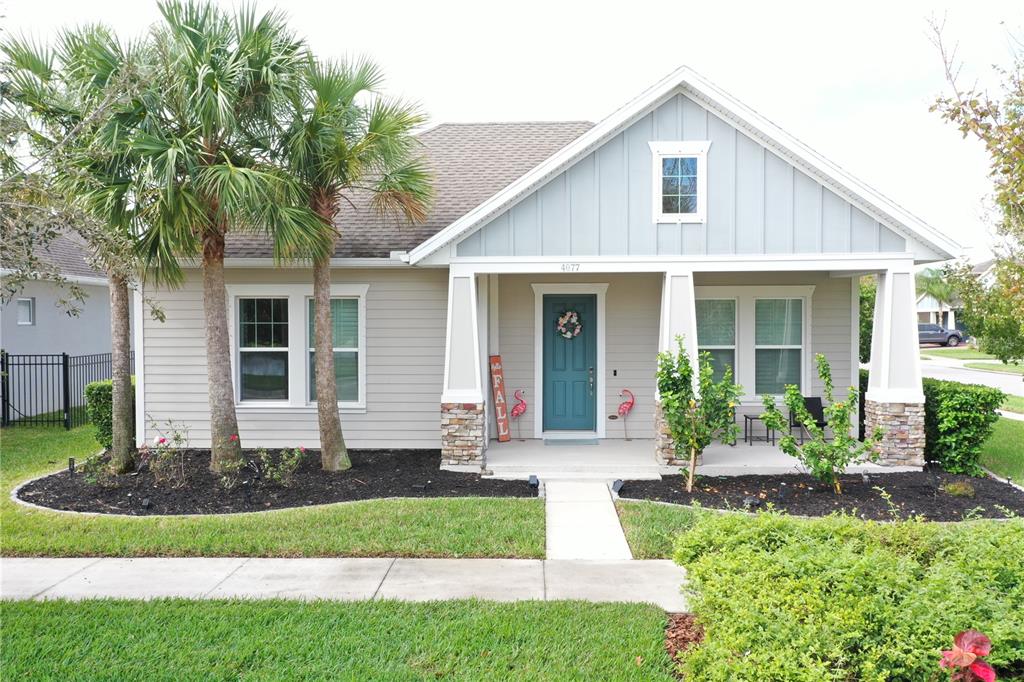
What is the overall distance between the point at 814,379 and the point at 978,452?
250 centimetres

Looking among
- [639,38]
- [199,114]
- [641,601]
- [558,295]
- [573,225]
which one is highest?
[639,38]

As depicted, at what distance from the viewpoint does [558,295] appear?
12.1 meters

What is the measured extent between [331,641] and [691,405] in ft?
18.8

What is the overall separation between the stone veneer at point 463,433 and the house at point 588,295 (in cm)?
2

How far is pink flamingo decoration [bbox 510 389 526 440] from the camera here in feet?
39.0

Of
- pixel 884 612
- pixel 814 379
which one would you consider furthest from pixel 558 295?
pixel 884 612

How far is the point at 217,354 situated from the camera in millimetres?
9719

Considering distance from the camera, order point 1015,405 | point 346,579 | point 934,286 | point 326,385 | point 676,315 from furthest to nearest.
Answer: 1. point 934,286
2. point 1015,405
3. point 676,315
4. point 326,385
5. point 346,579

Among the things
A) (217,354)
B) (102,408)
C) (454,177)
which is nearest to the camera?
Answer: (217,354)

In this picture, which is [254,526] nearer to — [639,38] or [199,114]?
[199,114]

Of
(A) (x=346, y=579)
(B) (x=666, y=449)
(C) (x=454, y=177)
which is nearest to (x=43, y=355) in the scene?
(C) (x=454, y=177)

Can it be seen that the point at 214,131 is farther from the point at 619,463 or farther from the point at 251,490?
the point at 619,463

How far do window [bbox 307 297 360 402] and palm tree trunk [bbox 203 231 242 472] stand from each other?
1883 millimetres

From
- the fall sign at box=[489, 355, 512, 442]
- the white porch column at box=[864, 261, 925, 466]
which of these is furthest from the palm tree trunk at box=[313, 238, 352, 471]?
the white porch column at box=[864, 261, 925, 466]
